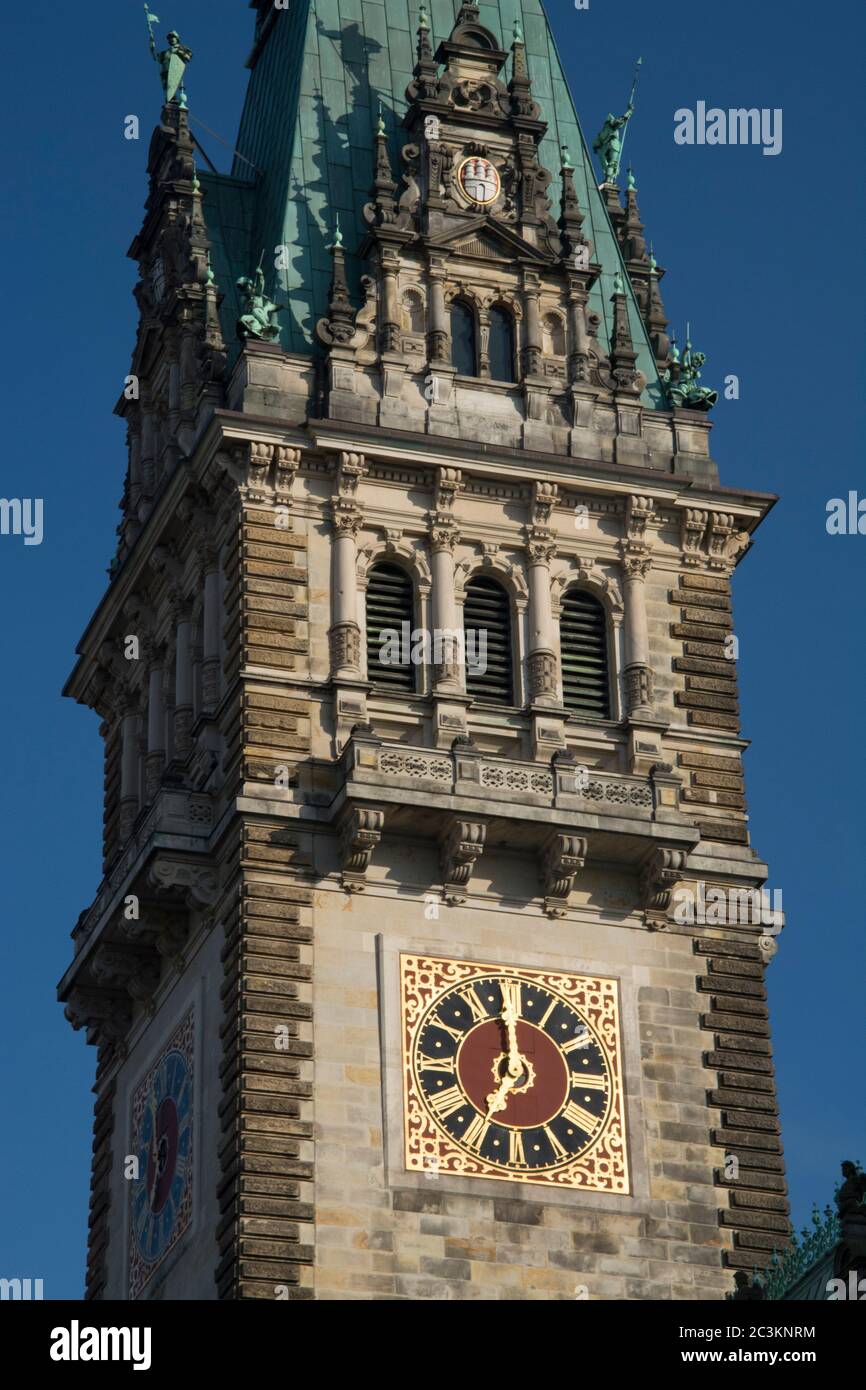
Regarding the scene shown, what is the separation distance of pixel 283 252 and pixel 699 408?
24.3 ft

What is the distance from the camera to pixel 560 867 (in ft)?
180

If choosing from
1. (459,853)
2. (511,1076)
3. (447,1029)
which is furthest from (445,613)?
(511,1076)

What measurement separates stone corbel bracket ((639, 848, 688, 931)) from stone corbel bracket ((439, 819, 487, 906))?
8.88 feet

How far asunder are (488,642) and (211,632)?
14.3 ft

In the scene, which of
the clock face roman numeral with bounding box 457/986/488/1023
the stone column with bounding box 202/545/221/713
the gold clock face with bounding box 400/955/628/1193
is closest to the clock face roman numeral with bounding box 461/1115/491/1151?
the gold clock face with bounding box 400/955/628/1193

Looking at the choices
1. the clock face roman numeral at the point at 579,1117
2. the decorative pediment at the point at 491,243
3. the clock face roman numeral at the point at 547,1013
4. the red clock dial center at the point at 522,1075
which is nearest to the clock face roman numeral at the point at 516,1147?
the red clock dial center at the point at 522,1075

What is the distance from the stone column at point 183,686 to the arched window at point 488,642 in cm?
457

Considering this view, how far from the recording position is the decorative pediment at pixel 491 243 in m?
60.2

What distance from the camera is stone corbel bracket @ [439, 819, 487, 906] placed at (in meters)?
54.2

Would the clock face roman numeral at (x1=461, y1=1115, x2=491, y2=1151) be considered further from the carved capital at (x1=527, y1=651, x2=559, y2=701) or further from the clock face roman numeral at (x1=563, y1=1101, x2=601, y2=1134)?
the carved capital at (x1=527, y1=651, x2=559, y2=701)

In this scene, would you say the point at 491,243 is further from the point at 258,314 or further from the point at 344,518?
the point at 344,518
